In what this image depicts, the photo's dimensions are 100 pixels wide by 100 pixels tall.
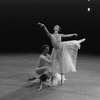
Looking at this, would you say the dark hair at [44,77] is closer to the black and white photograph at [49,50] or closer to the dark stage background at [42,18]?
the black and white photograph at [49,50]

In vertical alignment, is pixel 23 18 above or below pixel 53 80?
above

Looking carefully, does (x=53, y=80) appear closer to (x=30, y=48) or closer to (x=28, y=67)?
(x=28, y=67)

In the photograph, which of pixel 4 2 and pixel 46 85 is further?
pixel 4 2

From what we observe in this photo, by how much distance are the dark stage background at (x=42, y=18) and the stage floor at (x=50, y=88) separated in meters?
8.25

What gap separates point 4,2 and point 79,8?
5.03 m

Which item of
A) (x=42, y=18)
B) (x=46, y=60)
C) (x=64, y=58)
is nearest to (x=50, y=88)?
(x=46, y=60)

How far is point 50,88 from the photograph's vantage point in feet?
20.9

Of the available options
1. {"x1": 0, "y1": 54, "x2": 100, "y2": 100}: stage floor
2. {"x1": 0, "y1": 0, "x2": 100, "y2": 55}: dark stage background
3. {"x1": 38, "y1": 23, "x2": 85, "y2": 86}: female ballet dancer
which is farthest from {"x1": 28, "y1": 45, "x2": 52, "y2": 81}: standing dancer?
{"x1": 0, "y1": 0, "x2": 100, "y2": 55}: dark stage background

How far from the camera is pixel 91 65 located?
9.89m

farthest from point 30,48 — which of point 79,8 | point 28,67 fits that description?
point 28,67

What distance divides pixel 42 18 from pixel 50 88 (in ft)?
38.8

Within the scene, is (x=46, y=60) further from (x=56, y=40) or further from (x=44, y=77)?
(x=56, y=40)

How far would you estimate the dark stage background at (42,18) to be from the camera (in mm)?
17500

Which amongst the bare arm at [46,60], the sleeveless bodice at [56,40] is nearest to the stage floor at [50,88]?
the bare arm at [46,60]
